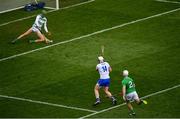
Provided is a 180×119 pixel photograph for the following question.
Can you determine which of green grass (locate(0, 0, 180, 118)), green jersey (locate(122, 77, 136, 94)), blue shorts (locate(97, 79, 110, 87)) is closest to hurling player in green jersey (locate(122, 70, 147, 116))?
green jersey (locate(122, 77, 136, 94))

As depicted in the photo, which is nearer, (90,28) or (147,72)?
(147,72)

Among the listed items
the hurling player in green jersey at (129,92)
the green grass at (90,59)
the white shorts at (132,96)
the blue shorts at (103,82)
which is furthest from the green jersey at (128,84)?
the blue shorts at (103,82)

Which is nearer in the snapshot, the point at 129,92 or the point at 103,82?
the point at 129,92

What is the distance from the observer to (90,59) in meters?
37.8

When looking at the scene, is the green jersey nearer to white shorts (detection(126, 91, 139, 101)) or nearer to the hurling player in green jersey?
the hurling player in green jersey

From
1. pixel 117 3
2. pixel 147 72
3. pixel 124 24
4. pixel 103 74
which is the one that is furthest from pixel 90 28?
pixel 103 74

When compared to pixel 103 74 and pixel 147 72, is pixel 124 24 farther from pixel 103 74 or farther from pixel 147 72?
pixel 103 74

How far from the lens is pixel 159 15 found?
4406cm

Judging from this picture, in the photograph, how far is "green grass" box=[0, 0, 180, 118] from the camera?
106 ft

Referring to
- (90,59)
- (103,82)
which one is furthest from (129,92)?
(90,59)

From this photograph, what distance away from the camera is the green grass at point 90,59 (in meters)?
32.4

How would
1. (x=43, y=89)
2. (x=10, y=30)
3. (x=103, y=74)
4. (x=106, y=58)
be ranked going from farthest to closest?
(x=10, y=30) → (x=106, y=58) → (x=43, y=89) → (x=103, y=74)

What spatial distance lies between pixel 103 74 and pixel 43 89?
3241mm

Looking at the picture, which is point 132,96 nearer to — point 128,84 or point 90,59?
point 128,84
